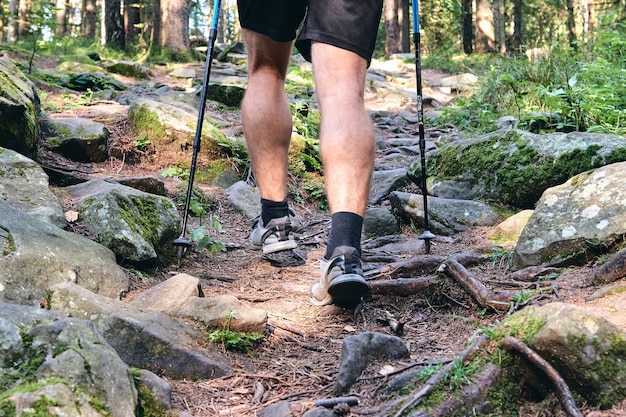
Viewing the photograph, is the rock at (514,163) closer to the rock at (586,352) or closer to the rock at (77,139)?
the rock at (586,352)

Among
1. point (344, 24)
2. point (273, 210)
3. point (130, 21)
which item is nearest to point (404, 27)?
point (130, 21)

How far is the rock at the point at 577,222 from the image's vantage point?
8.66 feet

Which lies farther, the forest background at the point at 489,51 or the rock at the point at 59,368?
the forest background at the point at 489,51

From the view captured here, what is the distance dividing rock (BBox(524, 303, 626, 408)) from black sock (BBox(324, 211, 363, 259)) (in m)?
1.04

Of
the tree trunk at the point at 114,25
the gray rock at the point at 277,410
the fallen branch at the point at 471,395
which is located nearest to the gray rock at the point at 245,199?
the gray rock at the point at 277,410

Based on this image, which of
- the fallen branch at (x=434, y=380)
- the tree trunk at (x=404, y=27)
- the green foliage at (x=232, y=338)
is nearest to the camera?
the fallen branch at (x=434, y=380)

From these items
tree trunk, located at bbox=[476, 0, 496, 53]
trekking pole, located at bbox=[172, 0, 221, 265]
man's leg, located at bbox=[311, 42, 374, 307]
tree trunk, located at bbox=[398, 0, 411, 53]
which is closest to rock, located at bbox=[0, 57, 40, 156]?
trekking pole, located at bbox=[172, 0, 221, 265]

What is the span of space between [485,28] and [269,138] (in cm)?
1798

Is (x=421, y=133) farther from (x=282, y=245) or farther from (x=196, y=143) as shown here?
(x=196, y=143)

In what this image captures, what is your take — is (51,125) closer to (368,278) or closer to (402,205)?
(402,205)

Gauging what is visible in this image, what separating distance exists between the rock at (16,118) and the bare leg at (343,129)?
232 centimetres

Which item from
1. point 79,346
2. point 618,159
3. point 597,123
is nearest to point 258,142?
point 79,346

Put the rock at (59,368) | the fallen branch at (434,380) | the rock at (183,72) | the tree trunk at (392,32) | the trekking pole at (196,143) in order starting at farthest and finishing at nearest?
1. the tree trunk at (392,32)
2. the rock at (183,72)
3. the trekking pole at (196,143)
4. the fallen branch at (434,380)
5. the rock at (59,368)

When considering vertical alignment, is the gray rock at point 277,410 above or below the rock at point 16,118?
below
